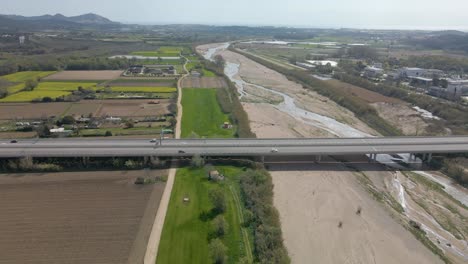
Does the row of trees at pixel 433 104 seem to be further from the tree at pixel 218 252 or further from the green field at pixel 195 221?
the tree at pixel 218 252

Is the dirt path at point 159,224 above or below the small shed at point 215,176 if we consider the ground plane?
below

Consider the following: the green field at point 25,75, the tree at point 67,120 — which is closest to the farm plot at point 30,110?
the tree at point 67,120

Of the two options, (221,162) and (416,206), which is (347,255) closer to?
(416,206)

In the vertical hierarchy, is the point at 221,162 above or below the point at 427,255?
above

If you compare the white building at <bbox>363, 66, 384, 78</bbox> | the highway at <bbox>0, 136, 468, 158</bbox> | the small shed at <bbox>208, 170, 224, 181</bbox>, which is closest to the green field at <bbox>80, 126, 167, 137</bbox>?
the highway at <bbox>0, 136, 468, 158</bbox>

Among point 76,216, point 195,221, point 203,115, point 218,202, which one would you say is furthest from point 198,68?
point 195,221

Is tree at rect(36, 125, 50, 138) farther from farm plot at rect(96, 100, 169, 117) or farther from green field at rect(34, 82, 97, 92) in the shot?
green field at rect(34, 82, 97, 92)

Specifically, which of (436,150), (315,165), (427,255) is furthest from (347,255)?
(436,150)
